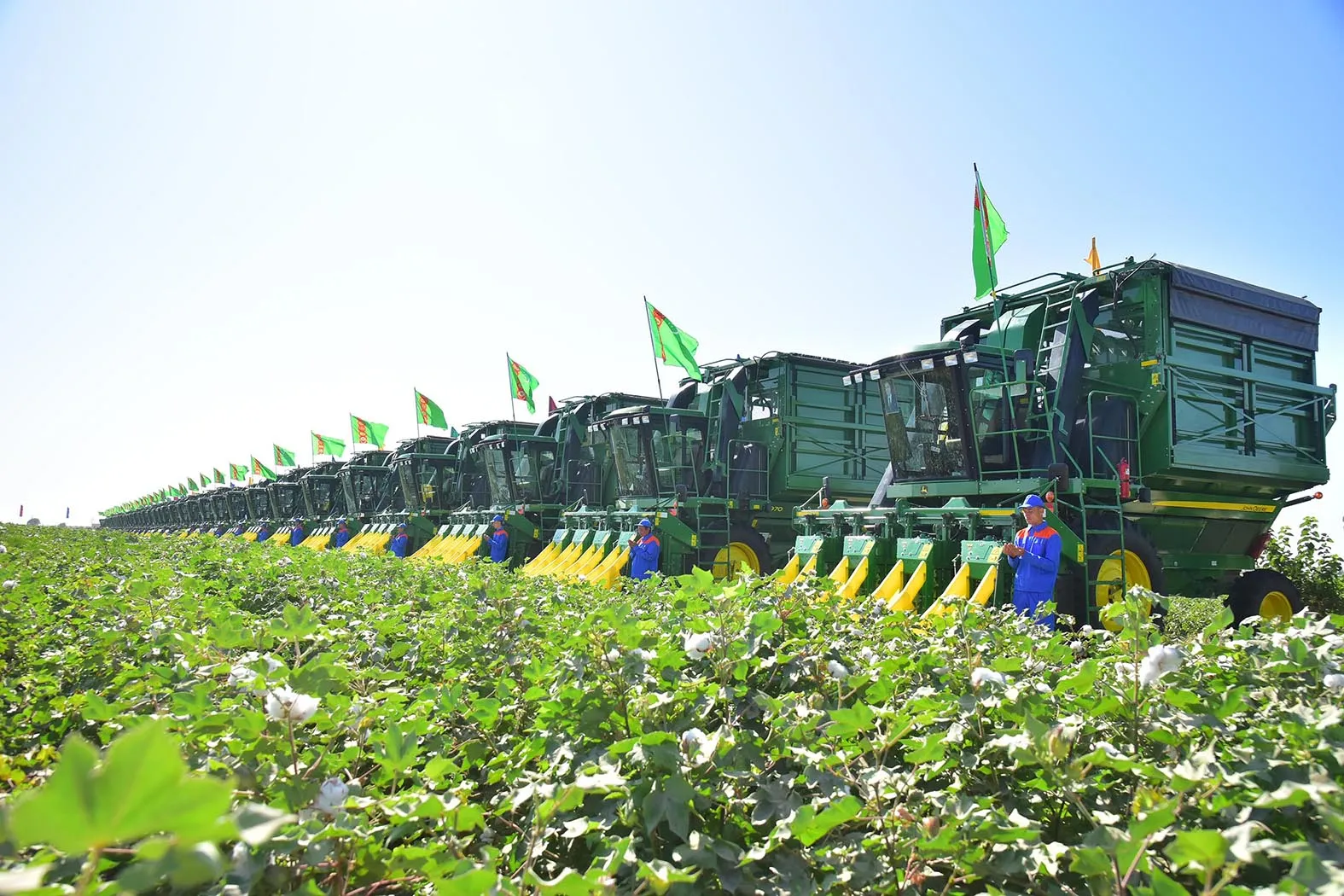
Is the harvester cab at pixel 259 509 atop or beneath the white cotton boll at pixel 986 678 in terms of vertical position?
beneath

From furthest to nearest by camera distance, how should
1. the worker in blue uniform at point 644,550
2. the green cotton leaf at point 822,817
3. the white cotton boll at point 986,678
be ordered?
1. the worker in blue uniform at point 644,550
2. the white cotton boll at point 986,678
3. the green cotton leaf at point 822,817

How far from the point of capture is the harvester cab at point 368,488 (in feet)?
87.9

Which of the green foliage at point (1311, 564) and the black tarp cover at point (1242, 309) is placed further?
the green foliage at point (1311, 564)

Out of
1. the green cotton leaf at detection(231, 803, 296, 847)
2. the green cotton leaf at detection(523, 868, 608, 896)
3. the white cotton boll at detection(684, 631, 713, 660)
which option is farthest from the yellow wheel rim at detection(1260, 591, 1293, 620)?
the green cotton leaf at detection(231, 803, 296, 847)

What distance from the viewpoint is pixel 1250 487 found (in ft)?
33.8

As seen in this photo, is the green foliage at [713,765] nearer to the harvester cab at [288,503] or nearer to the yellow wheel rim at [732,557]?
the yellow wheel rim at [732,557]

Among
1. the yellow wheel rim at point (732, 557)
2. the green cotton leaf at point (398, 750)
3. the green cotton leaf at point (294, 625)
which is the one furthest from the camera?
the yellow wheel rim at point (732, 557)

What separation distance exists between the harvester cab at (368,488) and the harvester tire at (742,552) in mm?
14777

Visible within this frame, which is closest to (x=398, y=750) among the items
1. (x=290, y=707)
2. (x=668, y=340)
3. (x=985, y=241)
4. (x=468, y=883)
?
(x=290, y=707)

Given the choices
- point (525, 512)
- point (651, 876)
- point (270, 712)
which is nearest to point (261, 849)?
point (270, 712)

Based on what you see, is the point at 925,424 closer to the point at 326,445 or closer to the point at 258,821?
the point at 258,821

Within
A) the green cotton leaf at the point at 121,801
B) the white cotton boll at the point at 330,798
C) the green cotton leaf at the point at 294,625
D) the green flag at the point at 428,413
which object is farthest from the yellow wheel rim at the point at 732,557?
the green flag at the point at 428,413

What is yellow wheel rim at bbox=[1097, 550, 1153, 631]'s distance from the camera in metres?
8.47

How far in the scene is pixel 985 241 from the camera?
35.8 ft
